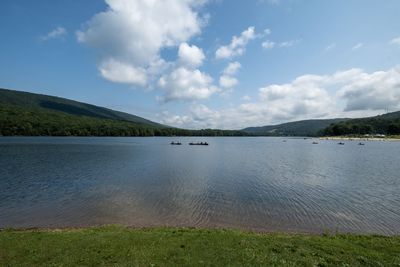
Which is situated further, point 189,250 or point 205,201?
point 205,201

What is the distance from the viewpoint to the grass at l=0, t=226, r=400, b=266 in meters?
9.25

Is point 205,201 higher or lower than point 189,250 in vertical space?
lower

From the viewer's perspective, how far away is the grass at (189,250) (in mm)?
9250

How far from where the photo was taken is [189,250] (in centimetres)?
1038

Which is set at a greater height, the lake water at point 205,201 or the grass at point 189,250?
the grass at point 189,250

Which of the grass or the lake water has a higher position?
the grass

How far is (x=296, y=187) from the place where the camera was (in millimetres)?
30203

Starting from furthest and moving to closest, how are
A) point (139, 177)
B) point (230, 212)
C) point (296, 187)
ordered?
point (139, 177)
point (296, 187)
point (230, 212)

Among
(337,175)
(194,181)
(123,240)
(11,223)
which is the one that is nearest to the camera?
(123,240)

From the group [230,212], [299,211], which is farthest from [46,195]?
[299,211]

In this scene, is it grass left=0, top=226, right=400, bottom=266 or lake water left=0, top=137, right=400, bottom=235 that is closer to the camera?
A: grass left=0, top=226, right=400, bottom=266

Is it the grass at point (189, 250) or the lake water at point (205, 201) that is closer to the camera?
the grass at point (189, 250)

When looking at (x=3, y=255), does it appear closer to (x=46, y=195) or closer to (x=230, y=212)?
(x=230, y=212)

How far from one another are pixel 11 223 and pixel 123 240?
11360mm
